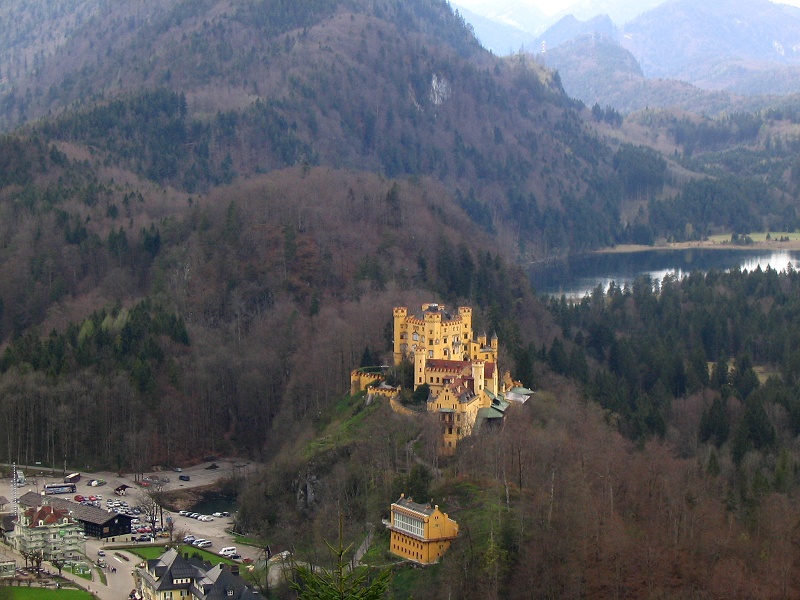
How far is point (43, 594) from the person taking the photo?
250 feet

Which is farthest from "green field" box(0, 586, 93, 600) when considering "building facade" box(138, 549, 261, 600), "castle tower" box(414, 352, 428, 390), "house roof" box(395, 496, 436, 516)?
"castle tower" box(414, 352, 428, 390)

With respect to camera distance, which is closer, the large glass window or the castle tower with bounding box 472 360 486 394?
the large glass window

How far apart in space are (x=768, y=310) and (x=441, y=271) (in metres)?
40.2

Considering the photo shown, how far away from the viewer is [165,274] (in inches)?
5413

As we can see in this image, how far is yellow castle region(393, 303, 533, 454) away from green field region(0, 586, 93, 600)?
22.0 meters

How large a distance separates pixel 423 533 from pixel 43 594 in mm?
19708

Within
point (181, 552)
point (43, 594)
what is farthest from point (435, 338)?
point (43, 594)

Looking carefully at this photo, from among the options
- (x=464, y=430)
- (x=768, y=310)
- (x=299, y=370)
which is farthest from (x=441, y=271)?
(x=464, y=430)

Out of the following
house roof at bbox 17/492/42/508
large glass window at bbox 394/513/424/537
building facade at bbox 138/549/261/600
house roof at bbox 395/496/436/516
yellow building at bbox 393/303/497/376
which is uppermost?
yellow building at bbox 393/303/497/376

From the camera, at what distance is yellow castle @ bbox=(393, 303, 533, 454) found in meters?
85.8

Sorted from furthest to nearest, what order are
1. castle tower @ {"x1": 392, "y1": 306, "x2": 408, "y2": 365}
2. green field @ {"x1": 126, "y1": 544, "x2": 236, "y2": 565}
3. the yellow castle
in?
castle tower @ {"x1": 392, "y1": 306, "x2": 408, "y2": 365} < the yellow castle < green field @ {"x1": 126, "y1": 544, "x2": 236, "y2": 565}

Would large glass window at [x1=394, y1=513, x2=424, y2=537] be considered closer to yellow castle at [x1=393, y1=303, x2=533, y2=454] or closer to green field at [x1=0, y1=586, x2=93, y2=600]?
yellow castle at [x1=393, y1=303, x2=533, y2=454]

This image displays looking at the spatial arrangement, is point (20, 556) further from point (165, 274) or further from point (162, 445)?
point (165, 274)

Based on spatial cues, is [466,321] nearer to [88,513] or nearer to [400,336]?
[400,336]
